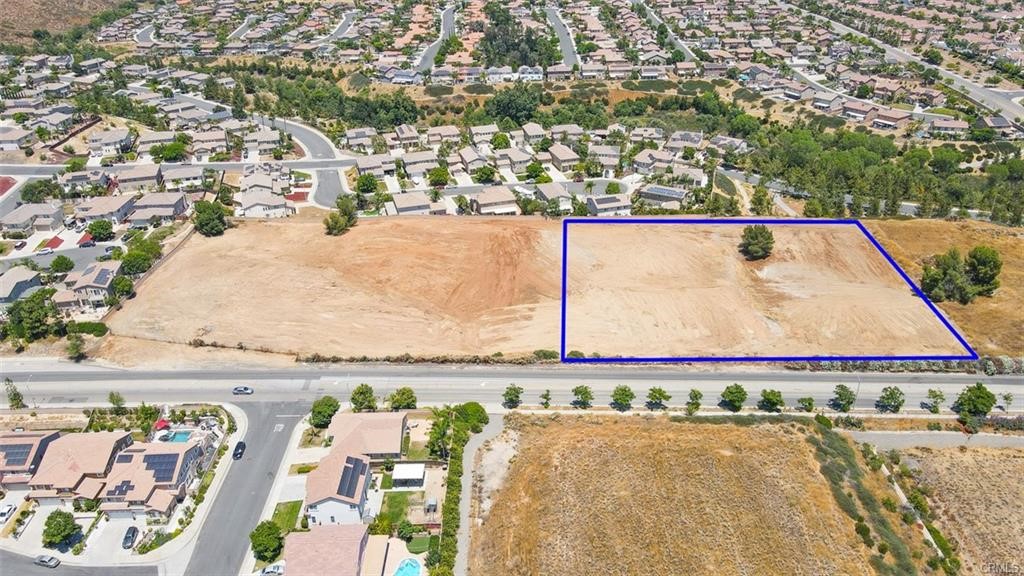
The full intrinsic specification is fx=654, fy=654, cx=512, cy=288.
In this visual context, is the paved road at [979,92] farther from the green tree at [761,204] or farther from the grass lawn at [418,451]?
the grass lawn at [418,451]

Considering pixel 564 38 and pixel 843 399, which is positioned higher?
pixel 564 38

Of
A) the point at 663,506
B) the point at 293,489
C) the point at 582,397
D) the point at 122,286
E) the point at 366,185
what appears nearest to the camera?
the point at 663,506

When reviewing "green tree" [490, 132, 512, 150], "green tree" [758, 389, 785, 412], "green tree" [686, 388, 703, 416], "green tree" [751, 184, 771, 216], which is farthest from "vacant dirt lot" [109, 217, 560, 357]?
"green tree" [490, 132, 512, 150]

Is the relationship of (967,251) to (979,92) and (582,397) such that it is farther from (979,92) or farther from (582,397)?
(979,92)

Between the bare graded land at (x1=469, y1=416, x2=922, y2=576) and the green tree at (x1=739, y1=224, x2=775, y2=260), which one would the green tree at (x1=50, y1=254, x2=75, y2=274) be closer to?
the bare graded land at (x1=469, y1=416, x2=922, y2=576)

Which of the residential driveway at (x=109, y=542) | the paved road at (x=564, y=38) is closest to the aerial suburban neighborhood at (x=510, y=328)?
the residential driveway at (x=109, y=542)

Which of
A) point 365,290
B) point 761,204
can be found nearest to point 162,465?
point 365,290

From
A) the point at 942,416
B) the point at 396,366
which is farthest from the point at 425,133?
the point at 942,416
